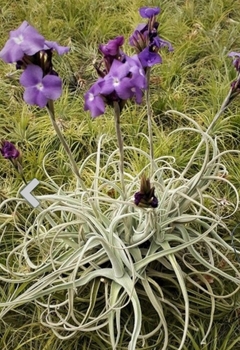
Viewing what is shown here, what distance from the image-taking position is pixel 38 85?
115cm

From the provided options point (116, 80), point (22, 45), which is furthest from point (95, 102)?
point (22, 45)

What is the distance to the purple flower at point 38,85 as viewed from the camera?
44.9 inches

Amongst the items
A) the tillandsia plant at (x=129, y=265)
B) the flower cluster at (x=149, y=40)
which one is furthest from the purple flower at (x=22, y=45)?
the tillandsia plant at (x=129, y=265)

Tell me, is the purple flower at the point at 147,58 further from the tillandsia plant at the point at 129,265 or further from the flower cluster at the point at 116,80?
the tillandsia plant at the point at 129,265

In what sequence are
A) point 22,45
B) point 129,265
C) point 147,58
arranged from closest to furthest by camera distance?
1. point 22,45
2. point 147,58
3. point 129,265

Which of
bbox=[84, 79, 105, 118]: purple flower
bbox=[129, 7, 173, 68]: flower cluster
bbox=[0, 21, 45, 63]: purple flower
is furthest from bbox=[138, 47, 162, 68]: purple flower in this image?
bbox=[0, 21, 45, 63]: purple flower

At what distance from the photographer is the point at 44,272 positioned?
1679mm

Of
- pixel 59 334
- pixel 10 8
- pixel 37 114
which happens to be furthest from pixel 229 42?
pixel 59 334

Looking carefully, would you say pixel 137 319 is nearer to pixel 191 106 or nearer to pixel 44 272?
pixel 44 272

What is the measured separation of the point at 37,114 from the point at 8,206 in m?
0.51

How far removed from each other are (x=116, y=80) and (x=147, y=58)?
0.13 metres

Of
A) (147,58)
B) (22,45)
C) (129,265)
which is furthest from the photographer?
(129,265)

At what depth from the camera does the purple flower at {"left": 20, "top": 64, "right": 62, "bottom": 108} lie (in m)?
1.14

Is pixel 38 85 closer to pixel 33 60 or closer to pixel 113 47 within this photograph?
pixel 33 60
